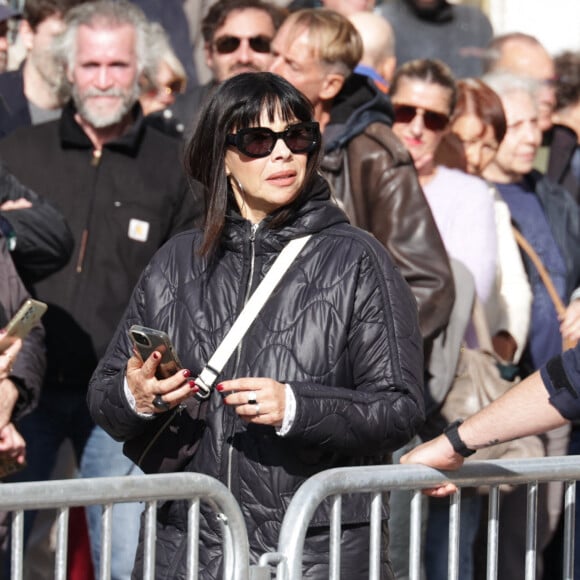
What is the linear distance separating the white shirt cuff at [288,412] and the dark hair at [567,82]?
5.38m

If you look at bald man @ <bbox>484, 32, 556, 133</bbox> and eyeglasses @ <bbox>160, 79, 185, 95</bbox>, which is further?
bald man @ <bbox>484, 32, 556, 133</bbox>

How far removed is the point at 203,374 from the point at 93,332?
1.94 metres

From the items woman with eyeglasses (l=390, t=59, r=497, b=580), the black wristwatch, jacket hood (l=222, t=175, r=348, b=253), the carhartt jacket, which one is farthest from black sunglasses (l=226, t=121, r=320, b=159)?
woman with eyeglasses (l=390, t=59, r=497, b=580)

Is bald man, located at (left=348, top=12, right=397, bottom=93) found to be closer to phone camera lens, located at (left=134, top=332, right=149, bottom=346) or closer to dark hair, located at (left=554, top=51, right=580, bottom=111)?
dark hair, located at (left=554, top=51, right=580, bottom=111)

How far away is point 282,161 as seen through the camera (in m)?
4.12

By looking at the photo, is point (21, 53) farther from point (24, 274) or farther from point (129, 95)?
point (24, 274)

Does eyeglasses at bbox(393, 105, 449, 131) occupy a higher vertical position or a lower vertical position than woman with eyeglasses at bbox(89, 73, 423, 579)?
higher

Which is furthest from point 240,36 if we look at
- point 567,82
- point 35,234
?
point 567,82

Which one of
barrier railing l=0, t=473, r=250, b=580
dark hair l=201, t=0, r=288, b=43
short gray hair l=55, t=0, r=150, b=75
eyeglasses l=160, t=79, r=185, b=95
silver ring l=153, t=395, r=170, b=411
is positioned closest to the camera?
barrier railing l=0, t=473, r=250, b=580

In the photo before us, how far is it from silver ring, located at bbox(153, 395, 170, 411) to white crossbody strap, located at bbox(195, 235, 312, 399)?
94 millimetres

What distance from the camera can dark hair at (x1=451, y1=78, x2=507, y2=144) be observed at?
6.86m

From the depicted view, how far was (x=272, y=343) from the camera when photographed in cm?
393

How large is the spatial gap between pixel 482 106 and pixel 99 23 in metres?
1.82

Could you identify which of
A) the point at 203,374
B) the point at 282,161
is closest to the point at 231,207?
the point at 282,161
